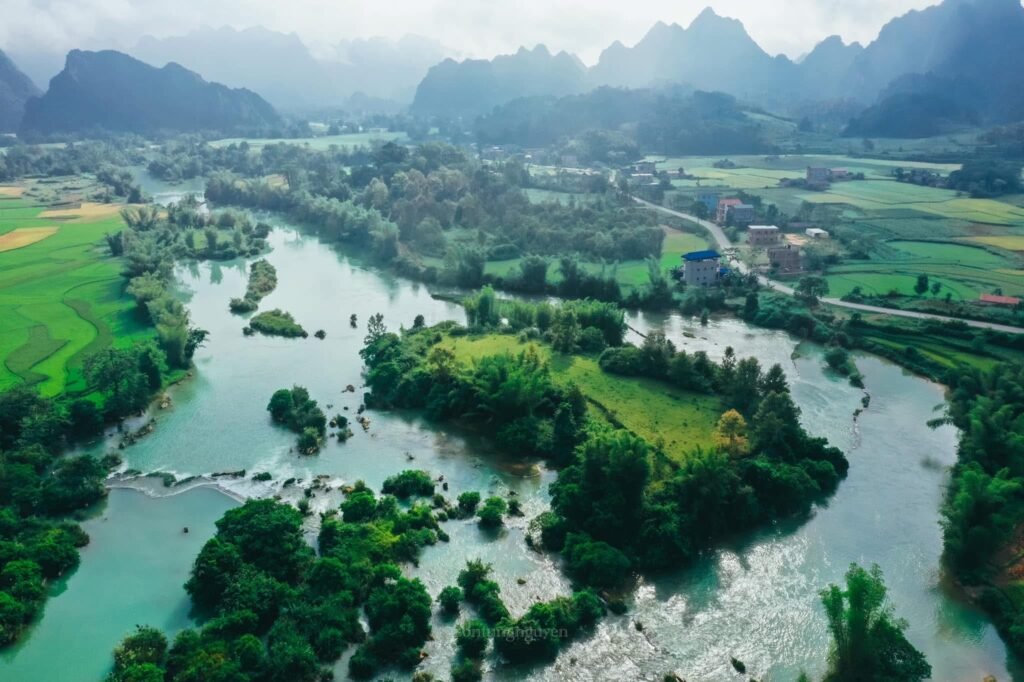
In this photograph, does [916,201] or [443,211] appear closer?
[443,211]

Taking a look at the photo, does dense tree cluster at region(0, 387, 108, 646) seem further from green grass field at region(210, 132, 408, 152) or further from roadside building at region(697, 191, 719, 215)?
green grass field at region(210, 132, 408, 152)

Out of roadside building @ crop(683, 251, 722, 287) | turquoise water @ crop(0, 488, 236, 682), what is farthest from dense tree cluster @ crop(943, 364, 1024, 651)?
turquoise water @ crop(0, 488, 236, 682)

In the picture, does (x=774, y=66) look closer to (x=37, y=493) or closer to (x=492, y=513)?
(x=492, y=513)

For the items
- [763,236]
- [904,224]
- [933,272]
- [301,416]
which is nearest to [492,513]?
[301,416]

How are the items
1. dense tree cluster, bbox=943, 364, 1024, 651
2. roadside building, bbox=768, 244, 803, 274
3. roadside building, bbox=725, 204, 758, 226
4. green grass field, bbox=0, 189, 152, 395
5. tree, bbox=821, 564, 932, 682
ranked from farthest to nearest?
roadside building, bbox=725, 204, 758, 226 < roadside building, bbox=768, 244, 803, 274 < green grass field, bbox=0, 189, 152, 395 < dense tree cluster, bbox=943, 364, 1024, 651 < tree, bbox=821, 564, 932, 682

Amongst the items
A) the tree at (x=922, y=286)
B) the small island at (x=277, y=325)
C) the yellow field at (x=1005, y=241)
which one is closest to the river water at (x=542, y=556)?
the small island at (x=277, y=325)

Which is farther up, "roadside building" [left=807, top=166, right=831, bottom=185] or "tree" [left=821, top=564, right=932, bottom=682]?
"roadside building" [left=807, top=166, right=831, bottom=185]
